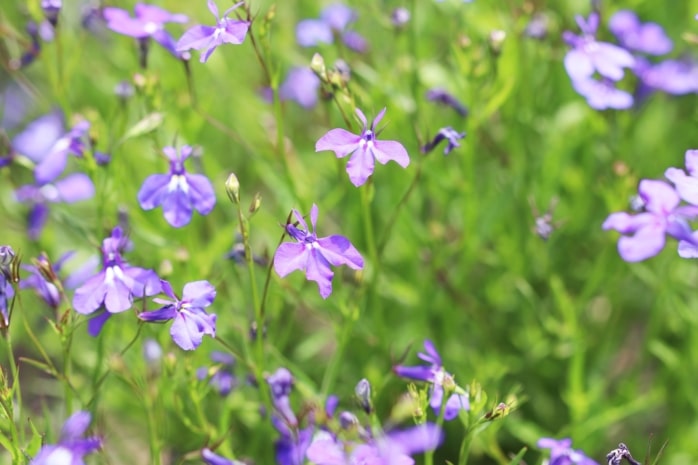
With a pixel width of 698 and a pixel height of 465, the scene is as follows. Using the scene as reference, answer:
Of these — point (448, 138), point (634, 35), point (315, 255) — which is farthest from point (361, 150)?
point (634, 35)

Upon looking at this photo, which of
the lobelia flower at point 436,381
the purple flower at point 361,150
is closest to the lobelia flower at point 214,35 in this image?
the purple flower at point 361,150

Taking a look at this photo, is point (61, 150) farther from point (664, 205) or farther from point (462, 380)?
point (664, 205)

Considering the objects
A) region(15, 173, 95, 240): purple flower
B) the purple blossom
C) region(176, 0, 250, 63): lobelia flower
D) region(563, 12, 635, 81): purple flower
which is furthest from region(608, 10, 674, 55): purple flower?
region(15, 173, 95, 240): purple flower

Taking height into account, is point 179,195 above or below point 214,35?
below

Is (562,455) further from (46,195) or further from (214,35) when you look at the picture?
(46,195)

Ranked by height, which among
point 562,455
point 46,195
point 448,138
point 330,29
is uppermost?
point 448,138

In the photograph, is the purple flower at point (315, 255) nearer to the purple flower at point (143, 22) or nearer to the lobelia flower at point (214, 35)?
the lobelia flower at point (214, 35)

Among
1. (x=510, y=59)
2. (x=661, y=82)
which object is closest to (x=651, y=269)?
(x=661, y=82)
